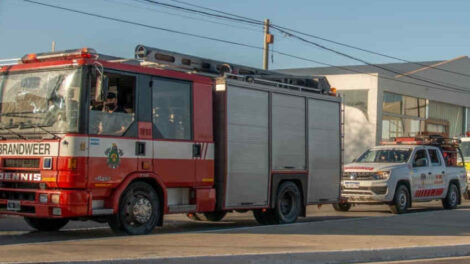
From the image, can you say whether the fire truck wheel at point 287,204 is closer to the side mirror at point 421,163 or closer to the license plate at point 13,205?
the license plate at point 13,205

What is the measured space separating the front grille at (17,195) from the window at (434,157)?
13.4 m

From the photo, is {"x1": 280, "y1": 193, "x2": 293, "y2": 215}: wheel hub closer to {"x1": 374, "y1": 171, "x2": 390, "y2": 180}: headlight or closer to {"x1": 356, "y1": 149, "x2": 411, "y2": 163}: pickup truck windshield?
{"x1": 374, "y1": 171, "x2": 390, "y2": 180}: headlight

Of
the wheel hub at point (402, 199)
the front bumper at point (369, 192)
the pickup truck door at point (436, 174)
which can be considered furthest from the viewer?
the pickup truck door at point (436, 174)

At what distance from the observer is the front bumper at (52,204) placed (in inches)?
441

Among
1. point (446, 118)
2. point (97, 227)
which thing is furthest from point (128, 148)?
point (446, 118)

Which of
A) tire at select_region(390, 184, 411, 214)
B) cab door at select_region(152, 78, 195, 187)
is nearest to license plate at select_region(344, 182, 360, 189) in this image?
tire at select_region(390, 184, 411, 214)

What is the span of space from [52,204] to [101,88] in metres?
1.98

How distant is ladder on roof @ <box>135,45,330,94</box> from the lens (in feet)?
42.6

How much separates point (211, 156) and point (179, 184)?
986 mm

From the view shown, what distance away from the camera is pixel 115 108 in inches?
469

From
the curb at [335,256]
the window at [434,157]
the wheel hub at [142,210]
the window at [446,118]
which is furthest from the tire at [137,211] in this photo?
the window at [446,118]

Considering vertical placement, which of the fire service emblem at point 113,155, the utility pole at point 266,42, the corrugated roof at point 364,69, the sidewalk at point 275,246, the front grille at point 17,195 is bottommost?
the sidewalk at point 275,246

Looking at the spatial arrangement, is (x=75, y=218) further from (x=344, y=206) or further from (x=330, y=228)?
(x=344, y=206)

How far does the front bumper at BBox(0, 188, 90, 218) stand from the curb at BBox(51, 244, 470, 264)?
9.51 feet
